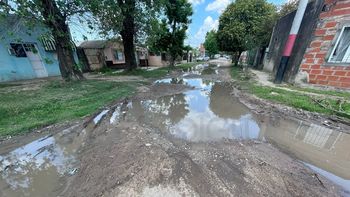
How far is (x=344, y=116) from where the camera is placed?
416cm

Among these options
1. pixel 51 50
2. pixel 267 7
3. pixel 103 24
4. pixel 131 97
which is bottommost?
pixel 131 97

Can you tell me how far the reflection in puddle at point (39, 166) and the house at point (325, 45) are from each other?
8984 mm

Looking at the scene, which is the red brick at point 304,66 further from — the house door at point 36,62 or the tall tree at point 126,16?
the house door at point 36,62

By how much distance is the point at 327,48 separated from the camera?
6.09m

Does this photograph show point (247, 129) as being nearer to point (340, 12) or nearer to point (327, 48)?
point (327, 48)

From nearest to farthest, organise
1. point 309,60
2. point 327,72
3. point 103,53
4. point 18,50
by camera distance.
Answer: point 327,72 < point 309,60 < point 18,50 < point 103,53

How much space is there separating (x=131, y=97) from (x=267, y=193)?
5556 mm

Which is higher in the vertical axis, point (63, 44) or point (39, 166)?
point (63, 44)

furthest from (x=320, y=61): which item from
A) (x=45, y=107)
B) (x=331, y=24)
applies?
(x=45, y=107)

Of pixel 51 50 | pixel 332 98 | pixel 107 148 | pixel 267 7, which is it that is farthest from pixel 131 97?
pixel 267 7

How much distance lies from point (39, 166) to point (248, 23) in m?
18.8

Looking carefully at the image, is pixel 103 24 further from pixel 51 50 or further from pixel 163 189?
pixel 163 189

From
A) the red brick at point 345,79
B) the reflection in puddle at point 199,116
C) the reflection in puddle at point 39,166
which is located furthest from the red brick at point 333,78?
the reflection in puddle at point 39,166

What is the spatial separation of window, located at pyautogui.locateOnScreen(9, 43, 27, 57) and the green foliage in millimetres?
17147
